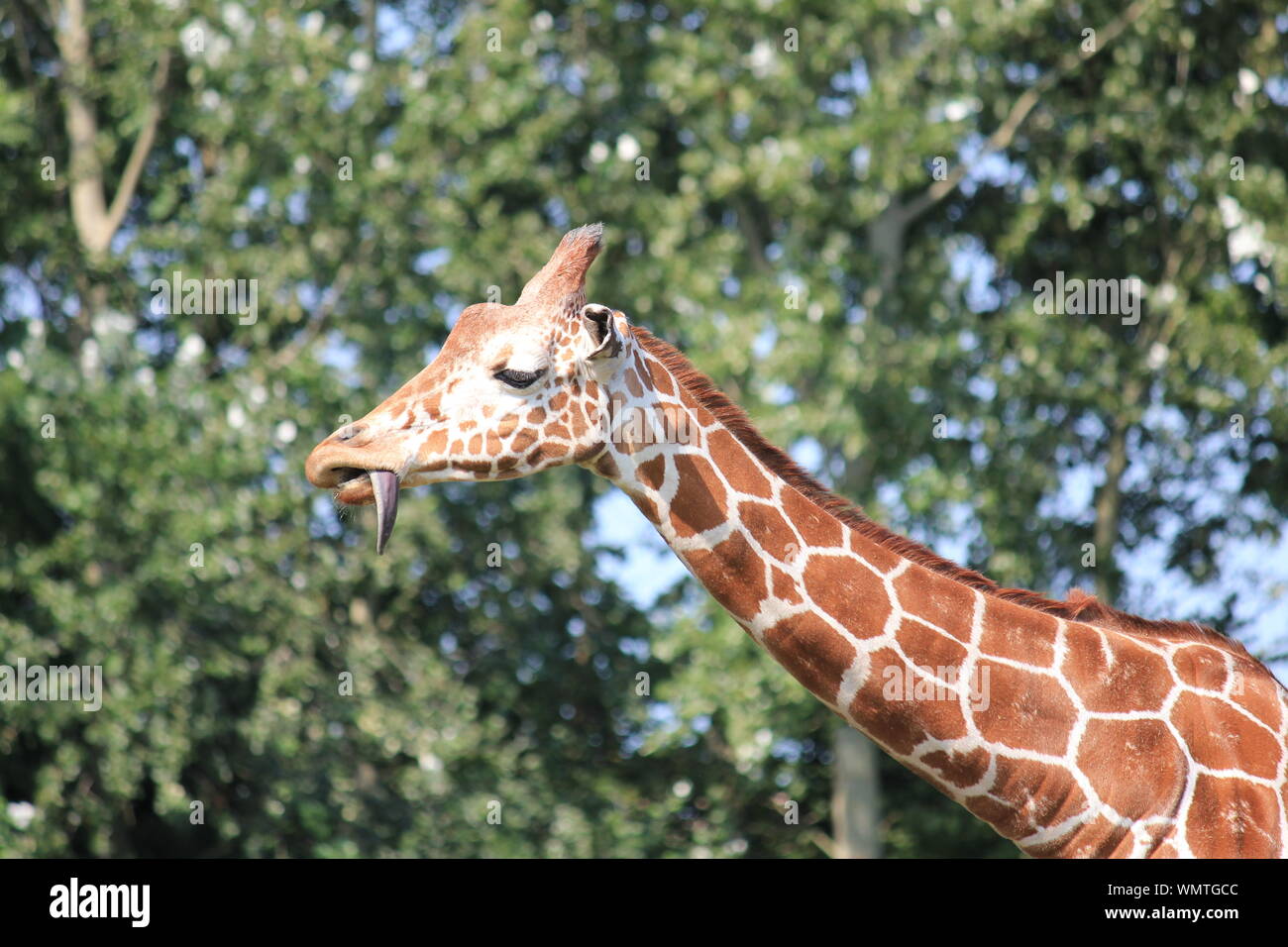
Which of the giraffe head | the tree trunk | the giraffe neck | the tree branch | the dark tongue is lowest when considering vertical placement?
the tree trunk

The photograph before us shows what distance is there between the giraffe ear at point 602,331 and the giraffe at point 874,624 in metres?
0.01

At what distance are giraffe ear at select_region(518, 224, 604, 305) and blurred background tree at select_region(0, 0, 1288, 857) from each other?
10.3 meters

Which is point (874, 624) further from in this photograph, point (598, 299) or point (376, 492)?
point (598, 299)

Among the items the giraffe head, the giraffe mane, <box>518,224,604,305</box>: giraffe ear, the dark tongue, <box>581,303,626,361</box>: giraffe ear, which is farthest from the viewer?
the giraffe mane

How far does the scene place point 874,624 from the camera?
616 centimetres

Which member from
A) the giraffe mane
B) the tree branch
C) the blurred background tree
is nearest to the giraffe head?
the giraffe mane

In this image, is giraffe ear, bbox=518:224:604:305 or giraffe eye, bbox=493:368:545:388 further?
giraffe ear, bbox=518:224:604:305

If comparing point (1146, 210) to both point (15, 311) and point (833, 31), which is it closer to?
point (833, 31)

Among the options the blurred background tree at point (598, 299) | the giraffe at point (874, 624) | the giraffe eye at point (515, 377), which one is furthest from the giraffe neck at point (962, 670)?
the blurred background tree at point (598, 299)

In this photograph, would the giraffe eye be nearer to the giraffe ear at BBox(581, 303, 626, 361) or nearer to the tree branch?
the giraffe ear at BBox(581, 303, 626, 361)

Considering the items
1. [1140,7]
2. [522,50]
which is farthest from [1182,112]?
[522,50]

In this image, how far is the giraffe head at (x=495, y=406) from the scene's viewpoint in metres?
5.98

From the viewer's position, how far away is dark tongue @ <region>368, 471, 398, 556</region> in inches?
227

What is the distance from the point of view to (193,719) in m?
16.7
